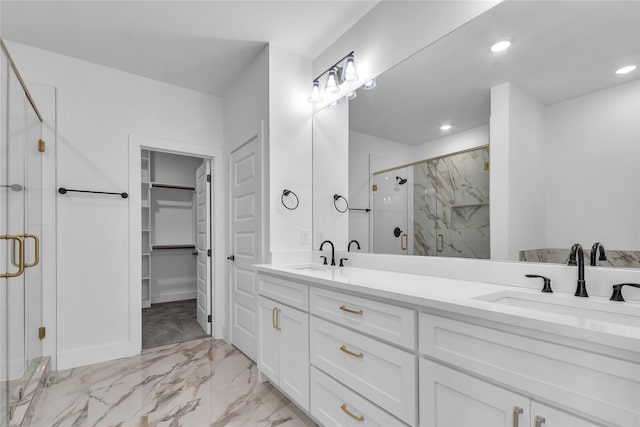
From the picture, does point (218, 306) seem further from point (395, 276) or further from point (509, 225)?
point (509, 225)

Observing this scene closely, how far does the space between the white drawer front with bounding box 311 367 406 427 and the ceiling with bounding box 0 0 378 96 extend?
2.36 m

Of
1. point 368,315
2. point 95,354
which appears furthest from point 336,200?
point 95,354

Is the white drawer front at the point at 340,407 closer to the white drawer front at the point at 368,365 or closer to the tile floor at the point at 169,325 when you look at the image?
the white drawer front at the point at 368,365

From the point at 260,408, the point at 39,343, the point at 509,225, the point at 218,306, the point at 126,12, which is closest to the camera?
the point at 509,225

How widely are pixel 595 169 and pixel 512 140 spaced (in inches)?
14.4

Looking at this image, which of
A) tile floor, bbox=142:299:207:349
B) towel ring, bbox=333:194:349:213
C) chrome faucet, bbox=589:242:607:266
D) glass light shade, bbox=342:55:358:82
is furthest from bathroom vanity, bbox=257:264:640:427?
tile floor, bbox=142:299:207:349

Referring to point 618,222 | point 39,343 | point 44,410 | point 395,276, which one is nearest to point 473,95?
point 618,222

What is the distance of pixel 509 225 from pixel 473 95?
0.71 m

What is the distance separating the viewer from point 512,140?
1.48 metres

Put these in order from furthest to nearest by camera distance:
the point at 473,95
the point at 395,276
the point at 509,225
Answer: the point at 395,276
the point at 473,95
the point at 509,225

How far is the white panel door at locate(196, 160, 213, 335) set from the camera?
11.1 feet

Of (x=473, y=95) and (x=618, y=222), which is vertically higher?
(x=473, y=95)

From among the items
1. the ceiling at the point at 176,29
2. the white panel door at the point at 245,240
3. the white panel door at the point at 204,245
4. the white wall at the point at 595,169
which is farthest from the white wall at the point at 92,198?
the white wall at the point at 595,169

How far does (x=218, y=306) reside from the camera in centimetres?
335
